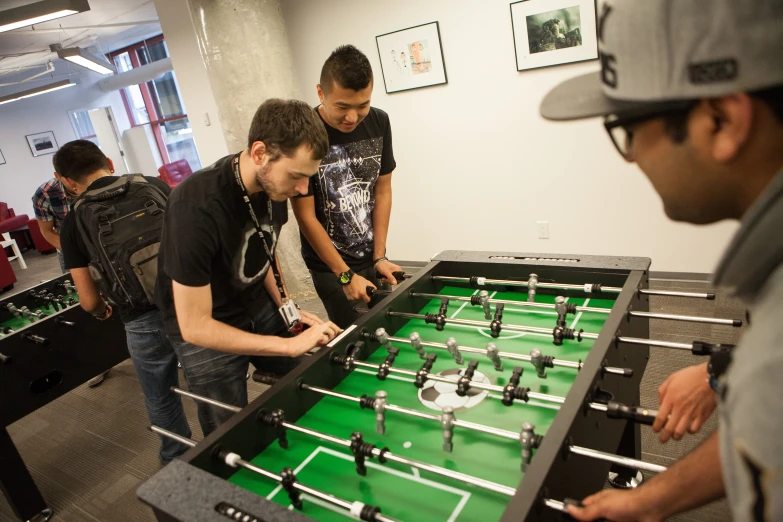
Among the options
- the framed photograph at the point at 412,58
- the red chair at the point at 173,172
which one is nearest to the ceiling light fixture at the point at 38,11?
the framed photograph at the point at 412,58

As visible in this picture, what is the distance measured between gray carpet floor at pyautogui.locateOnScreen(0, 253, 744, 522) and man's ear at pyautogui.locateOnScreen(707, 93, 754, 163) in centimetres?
179

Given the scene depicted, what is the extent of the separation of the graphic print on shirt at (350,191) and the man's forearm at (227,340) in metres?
0.90

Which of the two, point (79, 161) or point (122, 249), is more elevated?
point (79, 161)

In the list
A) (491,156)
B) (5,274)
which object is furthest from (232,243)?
(5,274)

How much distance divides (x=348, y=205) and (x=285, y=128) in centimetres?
89

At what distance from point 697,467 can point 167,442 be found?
2.38m

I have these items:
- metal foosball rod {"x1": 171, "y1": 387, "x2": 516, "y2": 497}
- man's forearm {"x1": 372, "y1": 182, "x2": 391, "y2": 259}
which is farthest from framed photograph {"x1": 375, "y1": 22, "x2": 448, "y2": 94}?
metal foosball rod {"x1": 171, "y1": 387, "x2": 516, "y2": 497}

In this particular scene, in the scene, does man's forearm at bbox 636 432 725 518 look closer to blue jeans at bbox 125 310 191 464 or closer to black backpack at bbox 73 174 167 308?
black backpack at bbox 73 174 167 308

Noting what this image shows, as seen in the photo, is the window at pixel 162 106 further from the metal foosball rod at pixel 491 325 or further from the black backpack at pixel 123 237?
the metal foosball rod at pixel 491 325

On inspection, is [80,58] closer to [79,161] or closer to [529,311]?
[79,161]

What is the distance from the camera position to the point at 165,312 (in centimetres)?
180

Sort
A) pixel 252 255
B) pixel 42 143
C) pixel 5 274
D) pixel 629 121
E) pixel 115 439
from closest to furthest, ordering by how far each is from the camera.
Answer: pixel 629 121 < pixel 252 255 < pixel 115 439 < pixel 5 274 < pixel 42 143

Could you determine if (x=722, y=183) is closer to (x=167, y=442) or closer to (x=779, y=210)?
(x=779, y=210)

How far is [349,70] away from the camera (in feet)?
6.43
